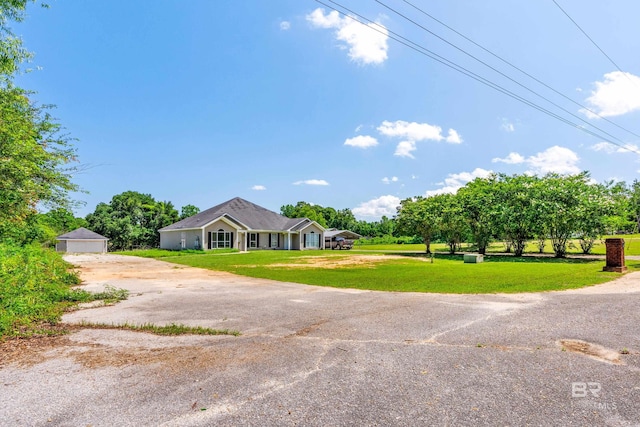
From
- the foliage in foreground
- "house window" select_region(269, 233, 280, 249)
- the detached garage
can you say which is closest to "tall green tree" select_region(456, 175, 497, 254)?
"house window" select_region(269, 233, 280, 249)

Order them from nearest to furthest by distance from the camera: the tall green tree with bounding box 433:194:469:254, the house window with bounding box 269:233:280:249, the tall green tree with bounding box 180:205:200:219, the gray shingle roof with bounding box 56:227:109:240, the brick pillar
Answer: the brick pillar → the tall green tree with bounding box 433:194:469:254 → the house window with bounding box 269:233:280:249 → the gray shingle roof with bounding box 56:227:109:240 → the tall green tree with bounding box 180:205:200:219

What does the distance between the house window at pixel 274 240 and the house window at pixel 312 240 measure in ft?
11.7

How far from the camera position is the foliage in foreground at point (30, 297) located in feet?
21.1

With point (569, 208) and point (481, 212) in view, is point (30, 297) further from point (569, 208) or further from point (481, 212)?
point (481, 212)

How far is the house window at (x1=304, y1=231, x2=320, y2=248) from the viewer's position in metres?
45.4

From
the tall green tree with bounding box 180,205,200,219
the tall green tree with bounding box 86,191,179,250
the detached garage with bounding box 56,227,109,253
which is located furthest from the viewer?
the tall green tree with bounding box 180,205,200,219

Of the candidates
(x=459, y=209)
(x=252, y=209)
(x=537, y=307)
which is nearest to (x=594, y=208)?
(x=459, y=209)

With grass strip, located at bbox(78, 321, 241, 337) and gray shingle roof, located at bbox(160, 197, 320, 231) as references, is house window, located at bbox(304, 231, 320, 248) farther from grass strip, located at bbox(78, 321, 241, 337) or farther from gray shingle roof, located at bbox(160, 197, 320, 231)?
grass strip, located at bbox(78, 321, 241, 337)

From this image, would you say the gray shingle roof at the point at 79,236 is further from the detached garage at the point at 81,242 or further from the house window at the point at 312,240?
the house window at the point at 312,240

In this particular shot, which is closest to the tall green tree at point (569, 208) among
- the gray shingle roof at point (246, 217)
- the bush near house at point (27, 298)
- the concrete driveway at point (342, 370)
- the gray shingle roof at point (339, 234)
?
the concrete driveway at point (342, 370)

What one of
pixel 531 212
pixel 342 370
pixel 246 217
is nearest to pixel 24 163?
pixel 342 370

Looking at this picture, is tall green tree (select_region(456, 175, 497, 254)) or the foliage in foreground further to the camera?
tall green tree (select_region(456, 175, 497, 254))

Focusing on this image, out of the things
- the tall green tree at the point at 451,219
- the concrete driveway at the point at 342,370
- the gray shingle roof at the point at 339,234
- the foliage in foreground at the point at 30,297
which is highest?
the tall green tree at the point at 451,219

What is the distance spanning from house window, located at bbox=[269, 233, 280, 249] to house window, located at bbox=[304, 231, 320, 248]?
11.7ft
